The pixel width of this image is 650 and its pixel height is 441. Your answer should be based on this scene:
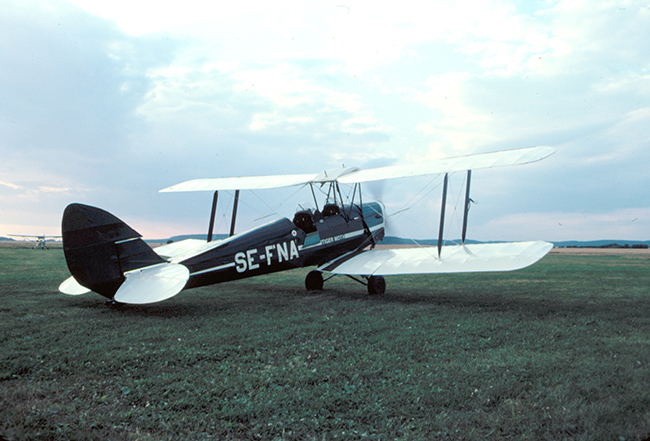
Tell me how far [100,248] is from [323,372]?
5.98 m

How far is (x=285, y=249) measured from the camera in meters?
11.2

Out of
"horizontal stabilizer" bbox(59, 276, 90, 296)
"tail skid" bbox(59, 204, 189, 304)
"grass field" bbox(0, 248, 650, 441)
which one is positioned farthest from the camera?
"horizontal stabilizer" bbox(59, 276, 90, 296)

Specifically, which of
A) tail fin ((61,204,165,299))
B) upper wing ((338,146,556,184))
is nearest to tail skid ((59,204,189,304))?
tail fin ((61,204,165,299))

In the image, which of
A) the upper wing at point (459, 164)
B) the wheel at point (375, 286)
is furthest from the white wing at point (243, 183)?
the wheel at point (375, 286)

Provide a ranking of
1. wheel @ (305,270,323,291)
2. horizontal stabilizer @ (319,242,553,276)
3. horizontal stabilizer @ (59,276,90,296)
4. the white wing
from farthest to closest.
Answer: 1. the white wing
2. wheel @ (305,270,323,291)
3. horizontal stabilizer @ (319,242,553,276)
4. horizontal stabilizer @ (59,276,90,296)

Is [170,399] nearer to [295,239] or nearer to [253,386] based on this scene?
[253,386]

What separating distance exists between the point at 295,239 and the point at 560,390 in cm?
796

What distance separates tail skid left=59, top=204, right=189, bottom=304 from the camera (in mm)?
8188

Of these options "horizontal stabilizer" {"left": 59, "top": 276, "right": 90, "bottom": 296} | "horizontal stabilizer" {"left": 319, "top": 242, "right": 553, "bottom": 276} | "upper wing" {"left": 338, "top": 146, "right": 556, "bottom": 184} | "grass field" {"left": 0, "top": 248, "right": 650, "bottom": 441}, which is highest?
"upper wing" {"left": 338, "top": 146, "right": 556, "bottom": 184}

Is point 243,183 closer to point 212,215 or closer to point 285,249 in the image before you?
point 212,215

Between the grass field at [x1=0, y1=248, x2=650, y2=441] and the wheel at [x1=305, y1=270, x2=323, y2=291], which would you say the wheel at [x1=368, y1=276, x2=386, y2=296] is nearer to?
the wheel at [x1=305, y1=270, x2=323, y2=291]

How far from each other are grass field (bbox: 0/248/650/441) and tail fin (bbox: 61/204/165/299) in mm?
788

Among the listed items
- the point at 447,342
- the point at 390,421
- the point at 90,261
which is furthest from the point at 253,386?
the point at 90,261

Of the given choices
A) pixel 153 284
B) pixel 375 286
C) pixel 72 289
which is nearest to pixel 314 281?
pixel 375 286
